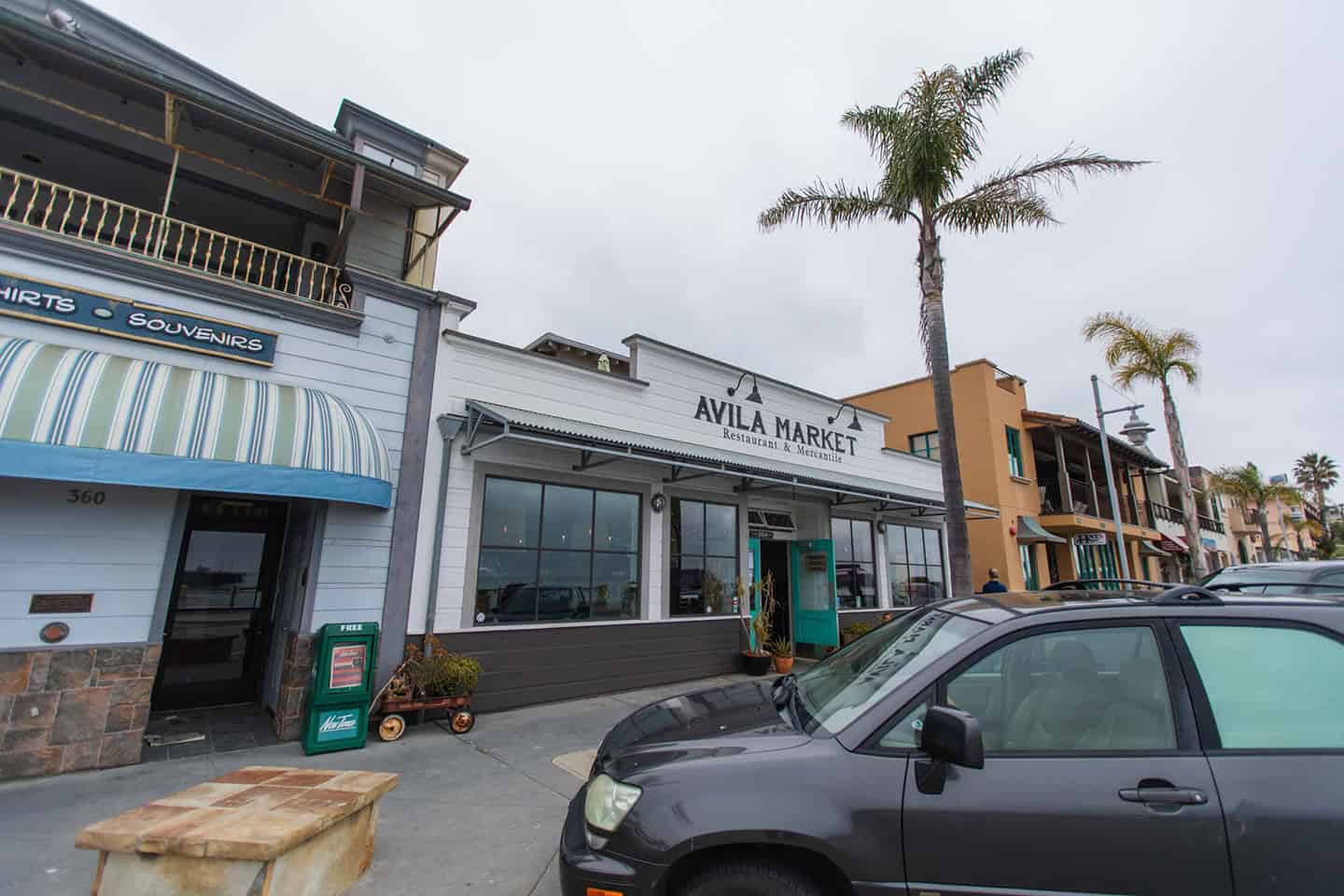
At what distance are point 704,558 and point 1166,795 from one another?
7665 millimetres

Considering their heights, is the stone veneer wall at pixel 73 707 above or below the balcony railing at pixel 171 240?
below

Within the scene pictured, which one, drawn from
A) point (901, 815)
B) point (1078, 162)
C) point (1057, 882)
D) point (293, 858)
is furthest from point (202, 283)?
point (1078, 162)

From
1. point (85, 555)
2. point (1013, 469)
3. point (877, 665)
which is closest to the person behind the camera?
point (877, 665)

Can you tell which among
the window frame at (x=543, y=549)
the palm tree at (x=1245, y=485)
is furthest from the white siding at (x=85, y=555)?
the palm tree at (x=1245, y=485)

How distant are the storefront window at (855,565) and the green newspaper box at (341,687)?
28.4ft

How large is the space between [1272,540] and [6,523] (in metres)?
81.3

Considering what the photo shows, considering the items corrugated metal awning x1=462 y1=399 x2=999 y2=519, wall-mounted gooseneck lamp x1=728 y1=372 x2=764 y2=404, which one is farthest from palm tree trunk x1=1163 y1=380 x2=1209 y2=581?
wall-mounted gooseneck lamp x1=728 y1=372 x2=764 y2=404

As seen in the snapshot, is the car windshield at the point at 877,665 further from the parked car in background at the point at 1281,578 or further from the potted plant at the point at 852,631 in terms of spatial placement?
the potted plant at the point at 852,631

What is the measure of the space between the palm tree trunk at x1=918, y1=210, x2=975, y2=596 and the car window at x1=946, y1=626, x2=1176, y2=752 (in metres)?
6.77

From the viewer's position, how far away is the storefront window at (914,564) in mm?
12820

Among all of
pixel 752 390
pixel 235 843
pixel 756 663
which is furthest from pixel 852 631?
pixel 235 843

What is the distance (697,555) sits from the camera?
30.8ft

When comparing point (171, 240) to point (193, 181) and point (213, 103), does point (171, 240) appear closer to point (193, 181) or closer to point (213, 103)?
point (193, 181)

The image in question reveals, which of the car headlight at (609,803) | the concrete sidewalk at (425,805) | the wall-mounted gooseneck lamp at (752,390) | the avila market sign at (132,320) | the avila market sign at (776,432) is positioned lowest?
the concrete sidewalk at (425,805)
